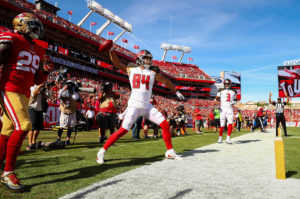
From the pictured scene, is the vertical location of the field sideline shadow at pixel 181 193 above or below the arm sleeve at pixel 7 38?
below

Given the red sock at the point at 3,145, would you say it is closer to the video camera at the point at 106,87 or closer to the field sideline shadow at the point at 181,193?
the field sideline shadow at the point at 181,193

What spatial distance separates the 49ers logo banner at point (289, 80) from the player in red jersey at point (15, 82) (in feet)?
141

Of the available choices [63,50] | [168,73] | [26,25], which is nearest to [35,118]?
[26,25]

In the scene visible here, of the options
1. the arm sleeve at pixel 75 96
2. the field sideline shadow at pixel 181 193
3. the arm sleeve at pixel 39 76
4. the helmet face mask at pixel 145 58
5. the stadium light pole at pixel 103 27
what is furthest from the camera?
the stadium light pole at pixel 103 27

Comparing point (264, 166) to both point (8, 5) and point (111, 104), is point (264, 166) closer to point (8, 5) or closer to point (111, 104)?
point (111, 104)

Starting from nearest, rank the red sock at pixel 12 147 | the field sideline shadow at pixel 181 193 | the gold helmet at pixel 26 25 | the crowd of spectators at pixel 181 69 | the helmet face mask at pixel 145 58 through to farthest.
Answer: the field sideline shadow at pixel 181 193, the red sock at pixel 12 147, the gold helmet at pixel 26 25, the helmet face mask at pixel 145 58, the crowd of spectators at pixel 181 69

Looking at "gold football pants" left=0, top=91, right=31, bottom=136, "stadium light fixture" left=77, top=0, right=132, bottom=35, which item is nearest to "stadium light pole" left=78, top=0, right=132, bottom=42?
"stadium light fixture" left=77, top=0, right=132, bottom=35

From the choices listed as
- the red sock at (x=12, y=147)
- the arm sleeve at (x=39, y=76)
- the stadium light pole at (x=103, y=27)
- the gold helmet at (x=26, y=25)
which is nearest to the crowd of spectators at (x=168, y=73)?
the stadium light pole at (x=103, y=27)

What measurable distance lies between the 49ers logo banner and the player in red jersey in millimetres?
42900

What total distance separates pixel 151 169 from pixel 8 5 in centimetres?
2447

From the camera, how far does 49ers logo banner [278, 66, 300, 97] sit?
38.4 metres

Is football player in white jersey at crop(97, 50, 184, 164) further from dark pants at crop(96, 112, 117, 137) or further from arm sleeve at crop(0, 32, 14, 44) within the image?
dark pants at crop(96, 112, 117, 137)

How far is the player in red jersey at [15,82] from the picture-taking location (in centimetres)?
249

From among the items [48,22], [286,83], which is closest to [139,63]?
[48,22]
